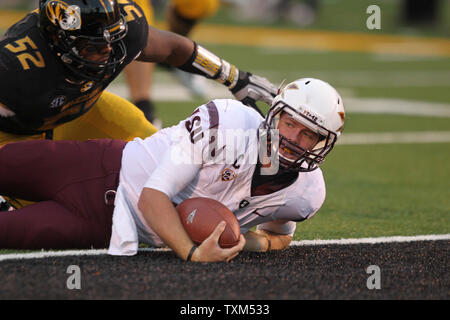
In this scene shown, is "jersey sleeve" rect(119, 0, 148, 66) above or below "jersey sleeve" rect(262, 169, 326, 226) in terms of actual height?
above

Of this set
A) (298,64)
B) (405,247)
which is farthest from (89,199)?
(298,64)

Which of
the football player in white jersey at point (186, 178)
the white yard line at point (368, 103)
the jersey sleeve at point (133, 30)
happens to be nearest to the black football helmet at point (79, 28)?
the jersey sleeve at point (133, 30)

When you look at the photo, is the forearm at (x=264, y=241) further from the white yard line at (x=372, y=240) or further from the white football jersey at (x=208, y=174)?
the white yard line at (x=372, y=240)

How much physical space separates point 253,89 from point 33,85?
4.09 feet

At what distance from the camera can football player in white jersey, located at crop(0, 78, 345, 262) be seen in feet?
11.8

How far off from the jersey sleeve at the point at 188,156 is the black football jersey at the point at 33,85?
0.78 meters

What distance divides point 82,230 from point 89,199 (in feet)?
0.48

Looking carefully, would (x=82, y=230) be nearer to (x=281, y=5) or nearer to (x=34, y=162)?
(x=34, y=162)

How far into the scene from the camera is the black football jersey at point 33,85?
4.00m

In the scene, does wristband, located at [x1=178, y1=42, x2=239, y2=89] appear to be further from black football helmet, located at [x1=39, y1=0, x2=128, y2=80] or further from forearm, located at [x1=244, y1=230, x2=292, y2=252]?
forearm, located at [x1=244, y1=230, x2=292, y2=252]

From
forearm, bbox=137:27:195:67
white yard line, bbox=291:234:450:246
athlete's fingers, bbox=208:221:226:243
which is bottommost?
white yard line, bbox=291:234:450:246

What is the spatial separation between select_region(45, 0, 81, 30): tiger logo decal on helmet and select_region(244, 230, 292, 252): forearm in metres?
1.27

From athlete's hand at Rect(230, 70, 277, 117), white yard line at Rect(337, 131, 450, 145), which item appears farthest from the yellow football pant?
white yard line at Rect(337, 131, 450, 145)

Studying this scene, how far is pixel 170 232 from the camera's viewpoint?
354 cm
